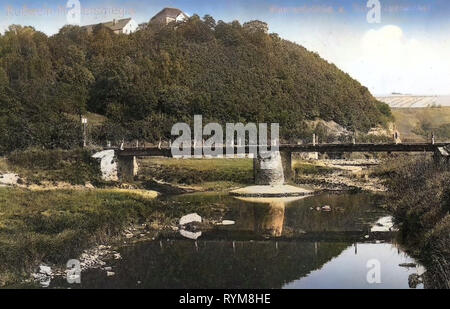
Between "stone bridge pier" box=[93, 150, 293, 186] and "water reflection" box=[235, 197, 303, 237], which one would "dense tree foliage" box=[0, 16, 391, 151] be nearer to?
"stone bridge pier" box=[93, 150, 293, 186]

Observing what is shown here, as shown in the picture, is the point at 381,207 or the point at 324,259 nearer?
the point at 324,259

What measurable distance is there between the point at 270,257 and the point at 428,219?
9.79 metres

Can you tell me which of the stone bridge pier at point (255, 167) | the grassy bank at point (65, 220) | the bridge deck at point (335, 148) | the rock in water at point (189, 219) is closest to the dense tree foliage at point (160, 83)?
the stone bridge pier at point (255, 167)

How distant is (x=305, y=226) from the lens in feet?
141

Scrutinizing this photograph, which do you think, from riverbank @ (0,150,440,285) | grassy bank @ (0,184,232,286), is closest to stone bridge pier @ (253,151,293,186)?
riverbank @ (0,150,440,285)

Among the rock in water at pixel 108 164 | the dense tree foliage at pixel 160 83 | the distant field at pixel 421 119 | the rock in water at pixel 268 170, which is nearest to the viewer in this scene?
the rock in water at pixel 108 164

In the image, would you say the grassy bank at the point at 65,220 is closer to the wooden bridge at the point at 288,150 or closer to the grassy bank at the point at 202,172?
the grassy bank at the point at 202,172

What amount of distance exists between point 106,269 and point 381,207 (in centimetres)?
2892

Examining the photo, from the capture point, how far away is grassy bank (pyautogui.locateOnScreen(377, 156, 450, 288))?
88.2 ft

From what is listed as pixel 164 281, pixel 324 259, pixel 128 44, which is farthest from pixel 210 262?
pixel 128 44

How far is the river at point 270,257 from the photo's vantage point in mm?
28469

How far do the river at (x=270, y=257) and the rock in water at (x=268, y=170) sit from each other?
18.1 meters

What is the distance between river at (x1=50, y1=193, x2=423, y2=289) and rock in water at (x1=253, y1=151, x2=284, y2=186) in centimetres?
1811
